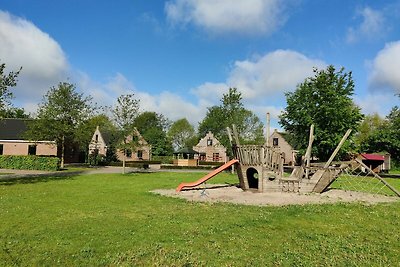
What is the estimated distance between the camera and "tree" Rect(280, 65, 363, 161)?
39.5 m

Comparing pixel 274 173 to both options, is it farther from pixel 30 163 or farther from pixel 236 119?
pixel 30 163

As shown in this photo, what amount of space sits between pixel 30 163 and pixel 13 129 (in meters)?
23.7

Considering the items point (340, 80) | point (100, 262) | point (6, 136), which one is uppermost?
point (340, 80)

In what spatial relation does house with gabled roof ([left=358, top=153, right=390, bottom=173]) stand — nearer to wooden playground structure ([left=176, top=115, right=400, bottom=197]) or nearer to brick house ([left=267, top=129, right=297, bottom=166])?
brick house ([left=267, top=129, right=297, bottom=166])

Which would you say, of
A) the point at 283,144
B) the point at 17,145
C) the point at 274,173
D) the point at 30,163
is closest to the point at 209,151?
the point at 283,144

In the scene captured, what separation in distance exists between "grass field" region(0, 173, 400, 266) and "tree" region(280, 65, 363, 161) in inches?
1015

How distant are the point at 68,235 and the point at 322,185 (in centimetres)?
1539

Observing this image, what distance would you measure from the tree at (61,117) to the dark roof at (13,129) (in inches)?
593

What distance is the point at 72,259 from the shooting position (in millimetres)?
7406

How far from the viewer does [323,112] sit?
4056 cm

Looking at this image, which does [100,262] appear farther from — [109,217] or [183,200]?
[183,200]

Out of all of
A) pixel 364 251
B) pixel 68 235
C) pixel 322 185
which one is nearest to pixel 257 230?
pixel 364 251

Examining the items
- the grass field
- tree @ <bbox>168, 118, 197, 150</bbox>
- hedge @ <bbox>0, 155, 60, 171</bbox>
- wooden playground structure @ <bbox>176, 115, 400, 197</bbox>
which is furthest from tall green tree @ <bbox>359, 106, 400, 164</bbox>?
tree @ <bbox>168, 118, 197, 150</bbox>

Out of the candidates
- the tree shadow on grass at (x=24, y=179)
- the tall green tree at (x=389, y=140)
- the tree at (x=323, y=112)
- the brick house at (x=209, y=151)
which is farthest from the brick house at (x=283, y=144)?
the tree shadow on grass at (x=24, y=179)
